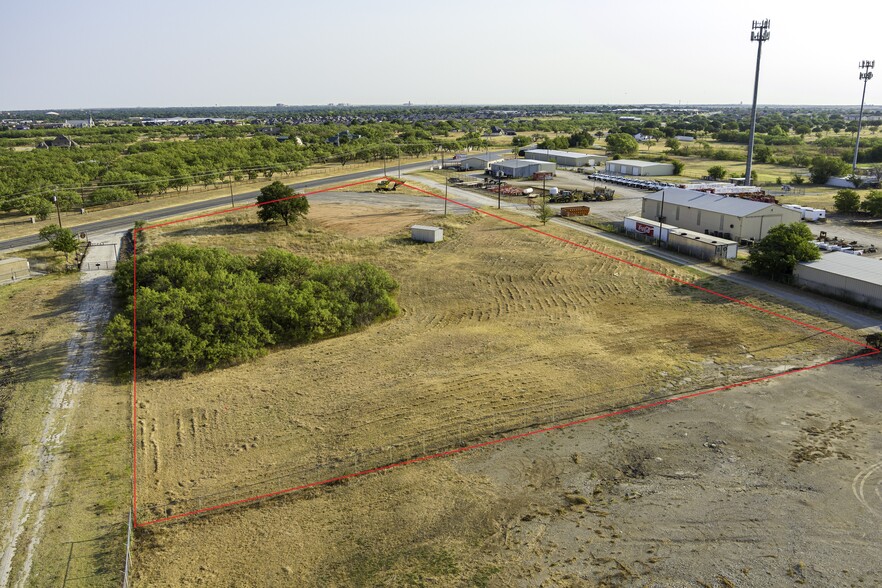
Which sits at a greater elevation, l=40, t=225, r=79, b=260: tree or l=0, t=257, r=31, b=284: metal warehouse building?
l=40, t=225, r=79, b=260: tree

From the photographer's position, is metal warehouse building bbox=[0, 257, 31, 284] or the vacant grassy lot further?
metal warehouse building bbox=[0, 257, 31, 284]

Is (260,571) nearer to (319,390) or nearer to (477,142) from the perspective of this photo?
(319,390)

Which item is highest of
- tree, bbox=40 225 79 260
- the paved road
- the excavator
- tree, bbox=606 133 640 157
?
tree, bbox=606 133 640 157

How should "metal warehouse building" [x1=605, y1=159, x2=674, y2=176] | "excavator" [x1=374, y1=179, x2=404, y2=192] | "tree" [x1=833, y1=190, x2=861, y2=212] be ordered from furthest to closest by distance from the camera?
"metal warehouse building" [x1=605, y1=159, x2=674, y2=176] → "excavator" [x1=374, y1=179, x2=404, y2=192] → "tree" [x1=833, y1=190, x2=861, y2=212]

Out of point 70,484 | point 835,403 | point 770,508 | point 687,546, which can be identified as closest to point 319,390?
point 70,484

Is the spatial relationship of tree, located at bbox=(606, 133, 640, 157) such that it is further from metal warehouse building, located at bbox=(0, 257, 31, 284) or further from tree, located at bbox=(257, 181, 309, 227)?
metal warehouse building, located at bbox=(0, 257, 31, 284)

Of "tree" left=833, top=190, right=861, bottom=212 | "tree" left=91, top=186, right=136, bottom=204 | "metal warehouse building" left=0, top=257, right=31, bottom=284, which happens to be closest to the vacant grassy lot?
"metal warehouse building" left=0, top=257, right=31, bottom=284

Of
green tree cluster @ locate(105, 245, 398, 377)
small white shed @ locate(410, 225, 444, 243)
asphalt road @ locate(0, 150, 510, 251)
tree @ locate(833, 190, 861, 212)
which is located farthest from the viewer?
tree @ locate(833, 190, 861, 212)
